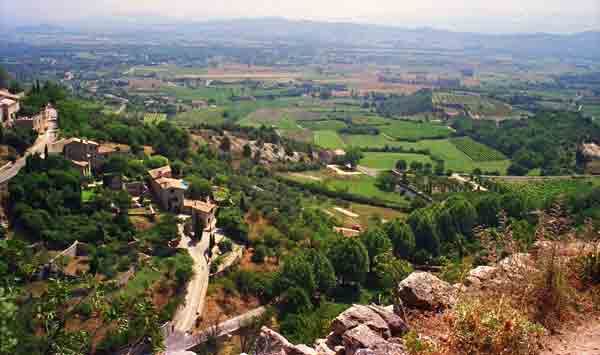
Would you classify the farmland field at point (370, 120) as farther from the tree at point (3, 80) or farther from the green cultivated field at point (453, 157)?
the tree at point (3, 80)

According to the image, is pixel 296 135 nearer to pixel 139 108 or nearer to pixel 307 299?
pixel 139 108

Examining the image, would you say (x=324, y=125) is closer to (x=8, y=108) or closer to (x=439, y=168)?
(x=439, y=168)

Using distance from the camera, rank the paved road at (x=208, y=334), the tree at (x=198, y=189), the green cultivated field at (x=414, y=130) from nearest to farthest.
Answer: the paved road at (x=208, y=334) → the tree at (x=198, y=189) → the green cultivated field at (x=414, y=130)

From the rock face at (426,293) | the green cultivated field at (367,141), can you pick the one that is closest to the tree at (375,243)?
the rock face at (426,293)

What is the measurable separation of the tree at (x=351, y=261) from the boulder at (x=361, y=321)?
61.3 ft

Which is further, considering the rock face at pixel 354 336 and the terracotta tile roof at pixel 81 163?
the terracotta tile roof at pixel 81 163

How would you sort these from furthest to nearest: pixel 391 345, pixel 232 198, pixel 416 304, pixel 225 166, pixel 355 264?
1. pixel 225 166
2. pixel 232 198
3. pixel 355 264
4. pixel 416 304
5. pixel 391 345

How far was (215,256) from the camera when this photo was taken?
3219 centimetres

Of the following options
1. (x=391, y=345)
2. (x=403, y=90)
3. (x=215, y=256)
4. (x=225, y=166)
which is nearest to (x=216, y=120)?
(x=225, y=166)

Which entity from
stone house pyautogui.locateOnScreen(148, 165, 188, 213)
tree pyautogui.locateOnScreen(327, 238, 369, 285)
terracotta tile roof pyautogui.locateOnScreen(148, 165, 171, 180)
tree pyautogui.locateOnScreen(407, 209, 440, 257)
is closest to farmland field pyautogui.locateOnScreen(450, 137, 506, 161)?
tree pyautogui.locateOnScreen(407, 209, 440, 257)

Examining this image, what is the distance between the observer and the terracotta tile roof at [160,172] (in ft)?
127

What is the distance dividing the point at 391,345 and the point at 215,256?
23894 mm

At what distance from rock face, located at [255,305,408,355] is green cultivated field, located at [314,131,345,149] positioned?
76418 millimetres

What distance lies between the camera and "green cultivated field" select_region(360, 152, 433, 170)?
77.5 metres
